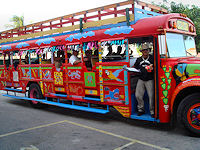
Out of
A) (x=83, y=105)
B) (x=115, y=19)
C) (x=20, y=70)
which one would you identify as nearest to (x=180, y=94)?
(x=115, y=19)

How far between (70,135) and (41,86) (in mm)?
3551

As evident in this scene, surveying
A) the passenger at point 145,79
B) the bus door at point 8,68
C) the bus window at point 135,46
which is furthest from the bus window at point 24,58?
the passenger at point 145,79

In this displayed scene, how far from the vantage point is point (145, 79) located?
5.27 meters

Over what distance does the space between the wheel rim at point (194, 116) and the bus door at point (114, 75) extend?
147 cm

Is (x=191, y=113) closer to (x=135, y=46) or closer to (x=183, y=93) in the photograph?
(x=183, y=93)

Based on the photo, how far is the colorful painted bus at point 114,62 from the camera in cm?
485

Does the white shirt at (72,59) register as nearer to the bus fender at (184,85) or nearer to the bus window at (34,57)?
the bus window at (34,57)

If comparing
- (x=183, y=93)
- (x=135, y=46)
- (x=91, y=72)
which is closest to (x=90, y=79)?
(x=91, y=72)

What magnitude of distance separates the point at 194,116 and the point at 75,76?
3.63m

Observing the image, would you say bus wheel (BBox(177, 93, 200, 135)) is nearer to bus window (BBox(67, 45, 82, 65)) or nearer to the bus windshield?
the bus windshield

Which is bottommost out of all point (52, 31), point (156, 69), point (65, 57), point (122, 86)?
point (122, 86)

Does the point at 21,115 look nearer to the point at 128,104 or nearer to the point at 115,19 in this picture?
the point at 128,104

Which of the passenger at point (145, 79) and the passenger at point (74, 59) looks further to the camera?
the passenger at point (74, 59)

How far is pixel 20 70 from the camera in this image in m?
9.24
